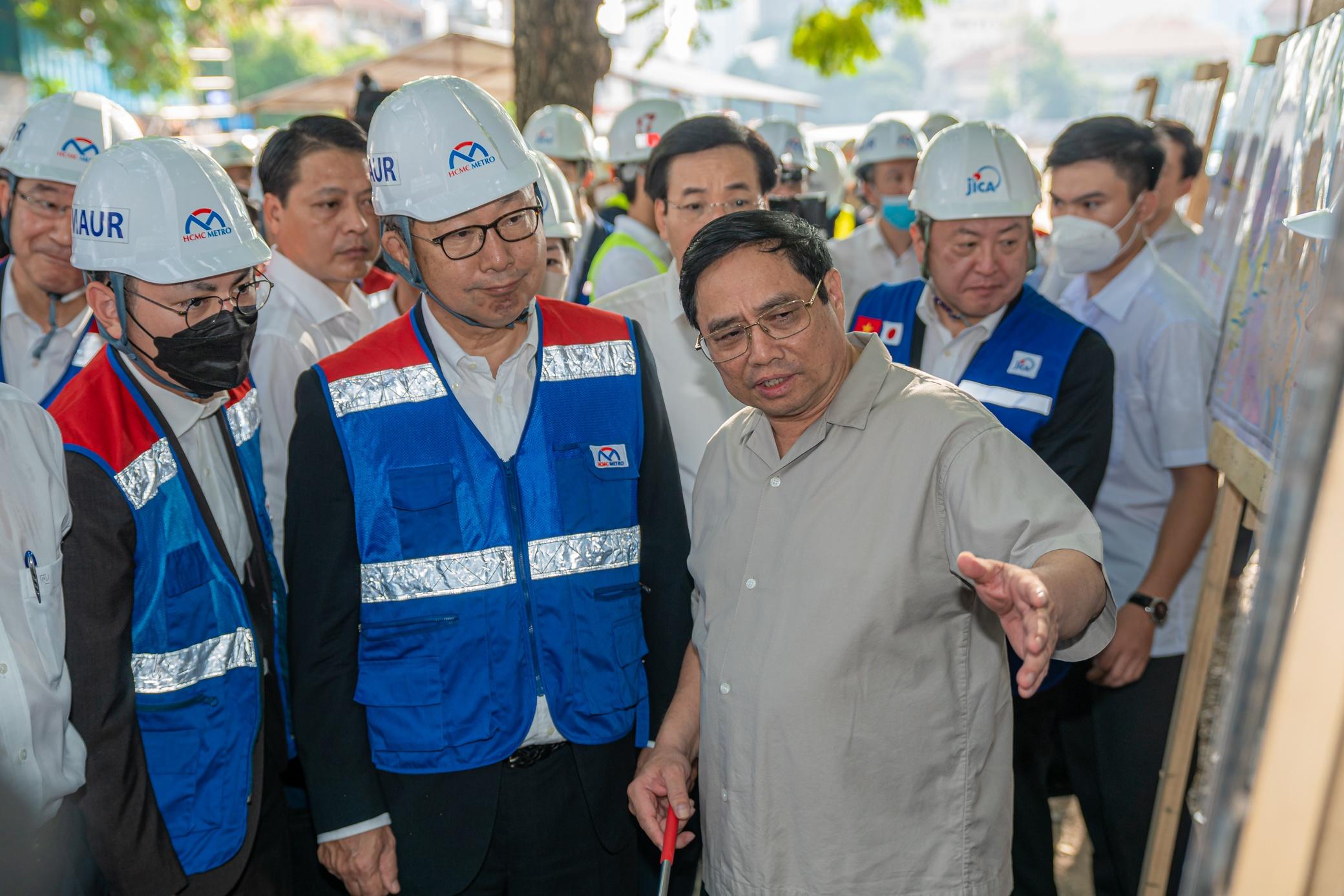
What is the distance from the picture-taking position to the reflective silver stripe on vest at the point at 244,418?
2.50m

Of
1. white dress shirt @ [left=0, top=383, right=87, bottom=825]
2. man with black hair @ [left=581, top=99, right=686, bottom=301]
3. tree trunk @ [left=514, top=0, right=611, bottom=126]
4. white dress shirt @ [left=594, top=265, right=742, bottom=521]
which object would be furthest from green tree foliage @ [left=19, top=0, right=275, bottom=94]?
white dress shirt @ [left=0, top=383, right=87, bottom=825]

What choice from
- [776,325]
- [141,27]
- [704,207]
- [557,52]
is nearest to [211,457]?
[776,325]

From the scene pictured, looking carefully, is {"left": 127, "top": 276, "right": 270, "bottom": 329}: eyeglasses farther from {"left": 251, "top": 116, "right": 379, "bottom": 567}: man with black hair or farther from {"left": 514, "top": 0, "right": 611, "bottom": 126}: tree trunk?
{"left": 514, "top": 0, "right": 611, "bottom": 126}: tree trunk

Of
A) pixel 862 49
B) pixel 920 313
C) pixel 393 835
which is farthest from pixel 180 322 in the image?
pixel 862 49

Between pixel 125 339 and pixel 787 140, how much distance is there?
5097 millimetres

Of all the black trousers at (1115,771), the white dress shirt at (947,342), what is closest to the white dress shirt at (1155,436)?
the black trousers at (1115,771)

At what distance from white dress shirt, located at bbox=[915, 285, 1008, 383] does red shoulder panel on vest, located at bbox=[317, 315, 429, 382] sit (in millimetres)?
1516

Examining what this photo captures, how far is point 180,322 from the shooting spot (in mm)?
2301

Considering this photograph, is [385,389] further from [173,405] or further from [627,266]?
[627,266]

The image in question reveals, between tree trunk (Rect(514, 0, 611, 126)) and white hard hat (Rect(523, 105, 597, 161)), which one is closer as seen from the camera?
Answer: white hard hat (Rect(523, 105, 597, 161))

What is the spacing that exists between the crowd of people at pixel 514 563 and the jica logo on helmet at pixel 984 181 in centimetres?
3

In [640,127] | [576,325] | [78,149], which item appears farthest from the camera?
[640,127]

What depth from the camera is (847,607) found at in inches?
74.2

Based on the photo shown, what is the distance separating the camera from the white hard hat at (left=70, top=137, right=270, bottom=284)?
7.43ft
